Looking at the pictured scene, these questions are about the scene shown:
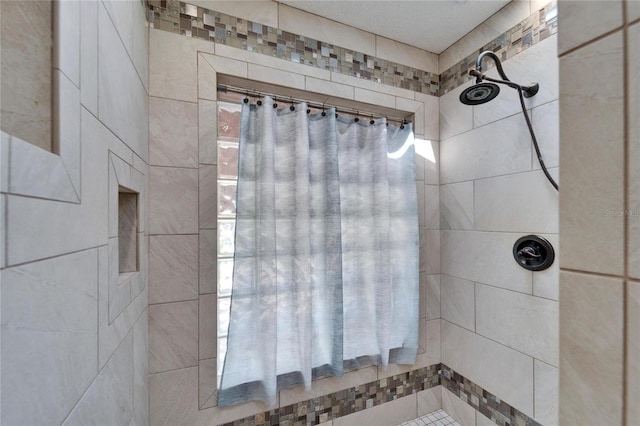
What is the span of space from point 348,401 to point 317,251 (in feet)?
2.67

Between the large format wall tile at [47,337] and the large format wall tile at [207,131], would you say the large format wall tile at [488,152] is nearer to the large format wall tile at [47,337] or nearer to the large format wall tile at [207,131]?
the large format wall tile at [207,131]

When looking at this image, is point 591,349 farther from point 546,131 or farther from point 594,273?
point 546,131

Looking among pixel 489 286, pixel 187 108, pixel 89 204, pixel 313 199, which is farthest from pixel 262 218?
pixel 489 286

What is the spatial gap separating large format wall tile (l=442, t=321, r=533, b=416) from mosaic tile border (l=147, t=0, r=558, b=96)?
1.37 metres

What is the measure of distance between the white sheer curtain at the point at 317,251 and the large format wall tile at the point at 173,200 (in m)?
0.19

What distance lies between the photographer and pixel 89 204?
1.88 ft

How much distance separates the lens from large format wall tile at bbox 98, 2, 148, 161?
25.6 inches

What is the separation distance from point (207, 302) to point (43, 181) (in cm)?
90

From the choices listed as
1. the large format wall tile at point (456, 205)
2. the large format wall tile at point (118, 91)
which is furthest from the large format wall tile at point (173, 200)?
the large format wall tile at point (456, 205)

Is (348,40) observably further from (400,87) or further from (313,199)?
(313,199)

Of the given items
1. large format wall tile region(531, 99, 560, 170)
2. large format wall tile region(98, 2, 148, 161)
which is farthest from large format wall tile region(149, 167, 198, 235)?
large format wall tile region(531, 99, 560, 170)

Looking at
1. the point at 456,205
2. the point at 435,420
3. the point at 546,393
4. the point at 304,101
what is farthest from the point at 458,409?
the point at 304,101

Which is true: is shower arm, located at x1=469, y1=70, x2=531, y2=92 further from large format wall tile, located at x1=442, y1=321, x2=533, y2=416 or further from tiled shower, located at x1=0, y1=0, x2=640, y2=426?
large format wall tile, located at x1=442, y1=321, x2=533, y2=416

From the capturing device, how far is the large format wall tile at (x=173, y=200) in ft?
3.64
